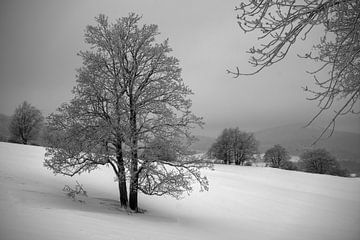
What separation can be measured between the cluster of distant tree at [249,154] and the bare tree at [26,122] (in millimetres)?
27601

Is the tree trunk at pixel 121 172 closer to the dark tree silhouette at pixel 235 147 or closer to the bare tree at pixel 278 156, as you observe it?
the dark tree silhouette at pixel 235 147

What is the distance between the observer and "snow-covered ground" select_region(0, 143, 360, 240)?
6.28m

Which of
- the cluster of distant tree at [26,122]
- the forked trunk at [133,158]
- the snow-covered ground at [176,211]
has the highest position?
the cluster of distant tree at [26,122]

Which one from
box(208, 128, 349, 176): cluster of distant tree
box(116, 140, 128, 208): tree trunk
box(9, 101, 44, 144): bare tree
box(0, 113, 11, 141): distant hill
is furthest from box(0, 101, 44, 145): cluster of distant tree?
box(116, 140, 128, 208): tree trunk

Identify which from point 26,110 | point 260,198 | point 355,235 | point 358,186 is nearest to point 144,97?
point 355,235

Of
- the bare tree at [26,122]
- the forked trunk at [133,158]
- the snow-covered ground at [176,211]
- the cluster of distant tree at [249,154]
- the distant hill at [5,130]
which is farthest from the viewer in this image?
the distant hill at [5,130]

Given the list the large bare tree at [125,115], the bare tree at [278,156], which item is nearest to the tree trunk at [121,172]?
the large bare tree at [125,115]

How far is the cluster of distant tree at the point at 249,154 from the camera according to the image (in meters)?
47.4

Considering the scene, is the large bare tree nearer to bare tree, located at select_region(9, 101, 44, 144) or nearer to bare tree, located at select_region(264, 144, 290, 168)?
bare tree, located at select_region(9, 101, 44, 144)

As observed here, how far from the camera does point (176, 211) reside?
46.9ft

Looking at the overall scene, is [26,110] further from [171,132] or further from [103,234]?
[103,234]

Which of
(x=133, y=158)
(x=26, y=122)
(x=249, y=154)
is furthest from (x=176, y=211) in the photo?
(x=26, y=122)

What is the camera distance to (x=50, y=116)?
10.1 metres

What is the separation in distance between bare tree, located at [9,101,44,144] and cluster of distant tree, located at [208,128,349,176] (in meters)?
27.6
